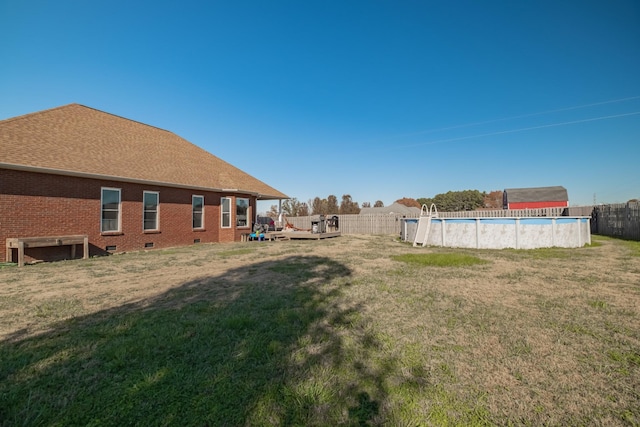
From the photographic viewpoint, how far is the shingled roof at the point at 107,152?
10.5 m

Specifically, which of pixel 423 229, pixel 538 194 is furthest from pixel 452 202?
pixel 423 229

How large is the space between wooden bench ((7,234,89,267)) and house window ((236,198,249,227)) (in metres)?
8.29

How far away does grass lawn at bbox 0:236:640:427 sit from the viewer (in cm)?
229

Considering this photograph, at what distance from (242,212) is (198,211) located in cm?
300

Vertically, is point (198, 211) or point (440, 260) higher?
point (198, 211)

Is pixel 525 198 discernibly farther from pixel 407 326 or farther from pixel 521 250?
pixel 407 326

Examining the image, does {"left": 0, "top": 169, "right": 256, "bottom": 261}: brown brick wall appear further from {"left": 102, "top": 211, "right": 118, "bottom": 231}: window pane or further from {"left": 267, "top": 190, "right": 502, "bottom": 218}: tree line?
{"left": 267, "top": 190, "right": 502, "bottom": 218}: tree line

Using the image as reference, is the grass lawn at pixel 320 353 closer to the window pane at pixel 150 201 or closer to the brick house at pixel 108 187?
the brick house at pixel 108 187

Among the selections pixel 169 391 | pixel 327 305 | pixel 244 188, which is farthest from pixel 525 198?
pixel 169 391

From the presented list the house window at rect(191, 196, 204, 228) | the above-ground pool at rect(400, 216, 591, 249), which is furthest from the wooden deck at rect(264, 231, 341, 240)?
the above-ground pool at rect(400, 216, 591, 249)

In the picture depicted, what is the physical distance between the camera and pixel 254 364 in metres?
2.97

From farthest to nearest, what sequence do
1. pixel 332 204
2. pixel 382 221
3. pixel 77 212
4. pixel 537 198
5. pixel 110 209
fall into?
pixel 332 204
pixel 537 198
pixel 382 221
pixel 110 209
pixel 77 212

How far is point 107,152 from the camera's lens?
43.4 feet

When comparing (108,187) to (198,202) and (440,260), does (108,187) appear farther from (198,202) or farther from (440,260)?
(440,260)
